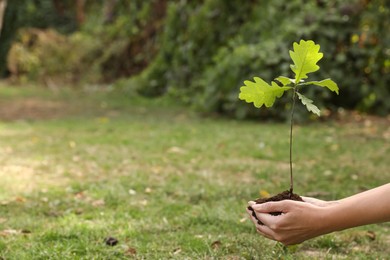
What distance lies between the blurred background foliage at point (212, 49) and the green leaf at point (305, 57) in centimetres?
582

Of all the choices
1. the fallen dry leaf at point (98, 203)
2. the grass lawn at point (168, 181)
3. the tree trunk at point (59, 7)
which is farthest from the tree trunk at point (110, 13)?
the fallen dry leaf at point (98, 203)

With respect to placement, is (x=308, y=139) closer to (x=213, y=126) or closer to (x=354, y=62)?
(x=213, y=126)

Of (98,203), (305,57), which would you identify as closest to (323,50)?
(98,203)

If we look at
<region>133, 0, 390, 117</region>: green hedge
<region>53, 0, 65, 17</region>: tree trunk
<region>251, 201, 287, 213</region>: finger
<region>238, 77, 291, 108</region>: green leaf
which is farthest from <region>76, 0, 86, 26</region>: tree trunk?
<region>251, 201, 287, 213</region>: finger

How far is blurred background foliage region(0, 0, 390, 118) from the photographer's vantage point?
325 inches

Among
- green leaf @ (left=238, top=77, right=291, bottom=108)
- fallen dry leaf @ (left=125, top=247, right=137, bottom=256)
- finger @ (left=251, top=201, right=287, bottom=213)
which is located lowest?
fallen dry leaf @ (left=125, top=247, right=137, bottom=256)

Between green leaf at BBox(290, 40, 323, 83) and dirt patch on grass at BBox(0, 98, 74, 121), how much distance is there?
7.11m

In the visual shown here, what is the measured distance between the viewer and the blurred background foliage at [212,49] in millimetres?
8250

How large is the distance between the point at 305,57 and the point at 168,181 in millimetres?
2470

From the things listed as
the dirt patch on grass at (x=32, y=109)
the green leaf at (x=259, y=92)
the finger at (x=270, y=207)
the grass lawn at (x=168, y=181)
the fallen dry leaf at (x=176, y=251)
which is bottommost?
the dirt patch on grass at (x=32, y=109)

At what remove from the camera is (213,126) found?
7484 mm

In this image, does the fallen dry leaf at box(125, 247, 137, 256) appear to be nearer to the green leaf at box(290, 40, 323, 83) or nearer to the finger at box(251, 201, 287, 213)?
the finger at box(251, 201, 287, 213)

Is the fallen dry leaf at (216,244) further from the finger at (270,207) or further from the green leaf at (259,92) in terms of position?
the green leaf at (259,92)

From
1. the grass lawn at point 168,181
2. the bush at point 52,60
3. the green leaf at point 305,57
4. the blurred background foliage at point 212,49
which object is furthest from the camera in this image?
the bush at point 52,60
